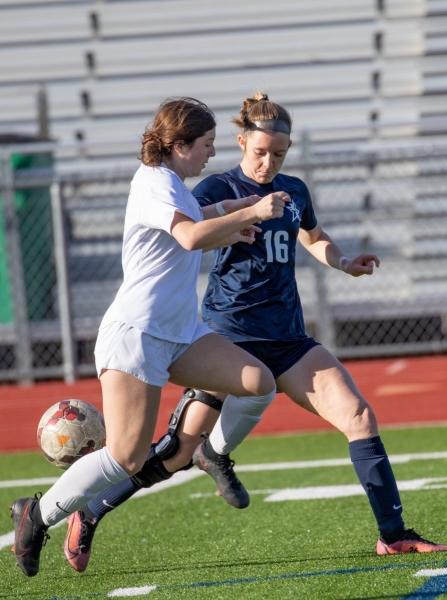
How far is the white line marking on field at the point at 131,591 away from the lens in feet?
10.8

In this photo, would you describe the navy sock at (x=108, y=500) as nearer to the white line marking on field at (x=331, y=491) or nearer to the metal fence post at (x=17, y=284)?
the white line marking on field at (x=331, y=491)

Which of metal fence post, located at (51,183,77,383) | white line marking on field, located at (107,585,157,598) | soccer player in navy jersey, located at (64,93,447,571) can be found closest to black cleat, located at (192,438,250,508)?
soccer player in navy jersey, located at (64,93,447,571)

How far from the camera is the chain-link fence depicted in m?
10.4

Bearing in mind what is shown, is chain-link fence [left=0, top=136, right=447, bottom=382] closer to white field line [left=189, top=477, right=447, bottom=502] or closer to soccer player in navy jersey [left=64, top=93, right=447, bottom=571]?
white field line [left=189, top=477, right=447, bottom=502]

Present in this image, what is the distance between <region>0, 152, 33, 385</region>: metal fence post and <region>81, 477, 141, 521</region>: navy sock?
660cm

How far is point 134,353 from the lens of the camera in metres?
3.33

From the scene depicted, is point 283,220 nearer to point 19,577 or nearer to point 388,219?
point 19,577

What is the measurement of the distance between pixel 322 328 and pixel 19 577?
6.78 m

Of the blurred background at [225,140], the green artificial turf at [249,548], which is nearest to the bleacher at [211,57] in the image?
the blurred background at [225,140]

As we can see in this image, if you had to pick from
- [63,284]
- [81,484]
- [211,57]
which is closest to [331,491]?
[81,484]

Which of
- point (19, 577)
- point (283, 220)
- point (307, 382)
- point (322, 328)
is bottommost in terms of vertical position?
point (322, 328)

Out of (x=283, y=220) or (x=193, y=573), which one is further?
(x=283, y=220)

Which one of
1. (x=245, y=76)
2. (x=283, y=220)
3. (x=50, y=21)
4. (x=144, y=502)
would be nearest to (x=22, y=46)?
(x=50, y=21)

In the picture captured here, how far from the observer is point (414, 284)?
11414 millimetres
